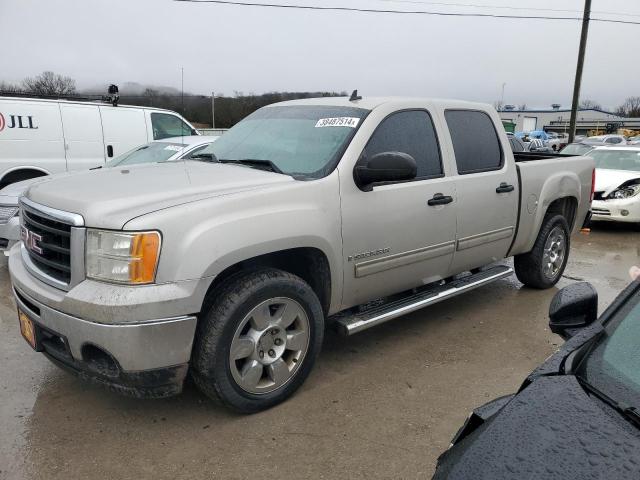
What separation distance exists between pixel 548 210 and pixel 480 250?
1.52 m

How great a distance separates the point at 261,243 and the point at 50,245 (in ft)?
3.76

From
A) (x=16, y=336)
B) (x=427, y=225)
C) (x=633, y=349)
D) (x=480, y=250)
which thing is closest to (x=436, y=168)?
(x=427, y=225)

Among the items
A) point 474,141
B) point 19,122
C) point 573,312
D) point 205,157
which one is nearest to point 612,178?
point 474,141

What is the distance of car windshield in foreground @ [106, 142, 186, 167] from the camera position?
6.85 m

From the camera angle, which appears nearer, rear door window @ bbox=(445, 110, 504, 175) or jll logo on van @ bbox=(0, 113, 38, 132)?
rear door window @ bbox=(445, 110, 504, 175)

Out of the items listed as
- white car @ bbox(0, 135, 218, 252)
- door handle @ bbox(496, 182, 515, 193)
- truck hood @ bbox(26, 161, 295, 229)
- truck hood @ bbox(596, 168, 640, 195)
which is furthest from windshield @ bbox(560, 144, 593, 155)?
truck hood @ bbox(26, 161, 295, 229)

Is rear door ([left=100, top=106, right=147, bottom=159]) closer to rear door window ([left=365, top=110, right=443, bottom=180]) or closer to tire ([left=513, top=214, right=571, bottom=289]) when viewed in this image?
rear door window ([left=365, top=110, right=443, bottom=180])

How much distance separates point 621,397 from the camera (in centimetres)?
164

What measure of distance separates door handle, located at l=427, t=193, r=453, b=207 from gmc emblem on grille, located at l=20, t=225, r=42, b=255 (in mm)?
2576

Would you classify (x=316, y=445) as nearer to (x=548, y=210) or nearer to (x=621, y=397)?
(x=621, y=397)

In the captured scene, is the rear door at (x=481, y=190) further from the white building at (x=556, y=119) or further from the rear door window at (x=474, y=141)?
the white building at (x=556, y=119)

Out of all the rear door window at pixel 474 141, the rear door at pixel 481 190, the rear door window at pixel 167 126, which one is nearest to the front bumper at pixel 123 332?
the rear door at pixel 481 190

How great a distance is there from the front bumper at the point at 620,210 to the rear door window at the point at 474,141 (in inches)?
212

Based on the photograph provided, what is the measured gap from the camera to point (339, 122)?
380 centimetres
